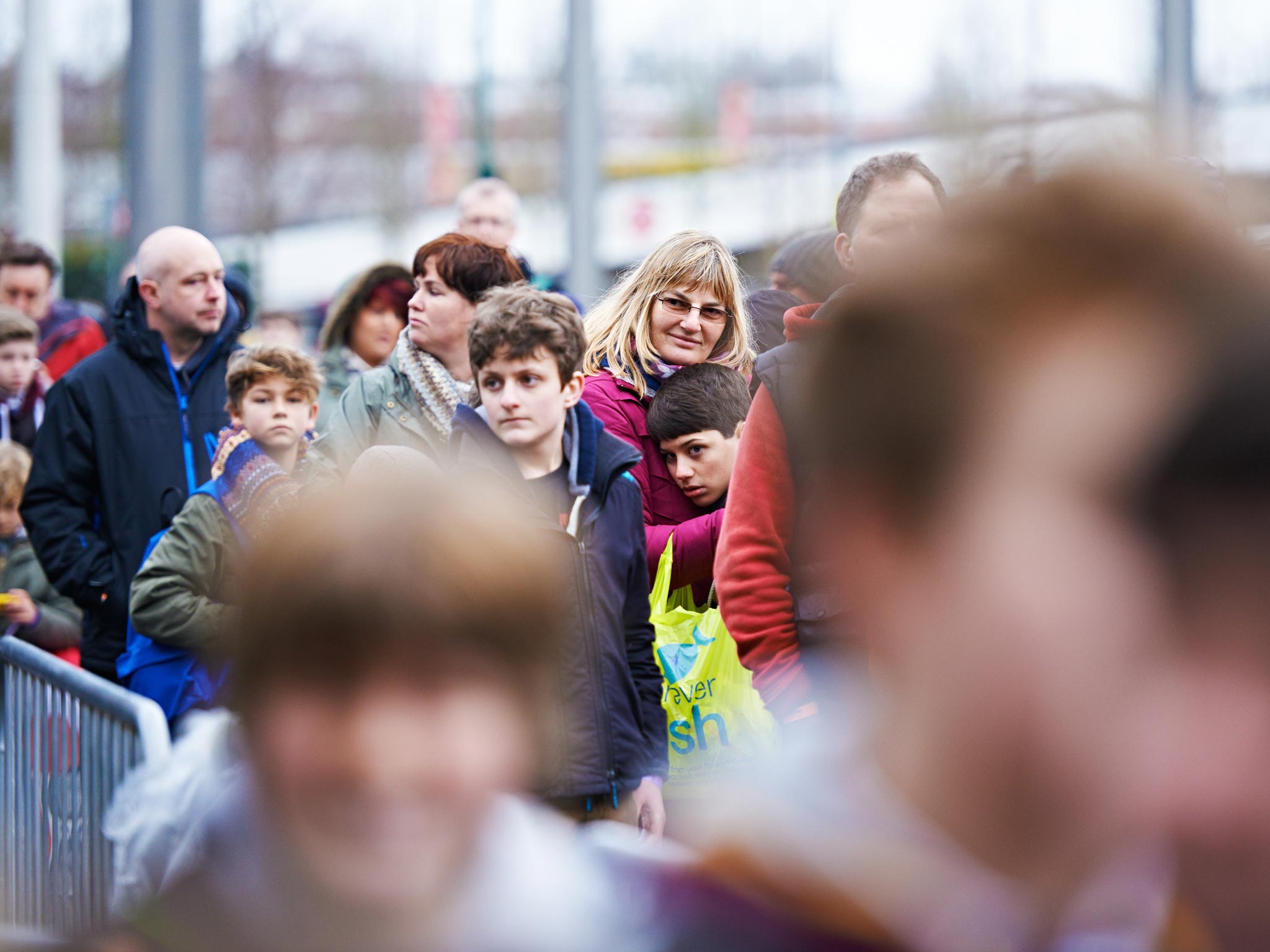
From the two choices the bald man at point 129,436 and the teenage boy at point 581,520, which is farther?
the bald man at point 129,436

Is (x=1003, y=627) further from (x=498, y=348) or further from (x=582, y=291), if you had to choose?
(x=582, y=291)

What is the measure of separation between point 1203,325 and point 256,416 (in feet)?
12.4

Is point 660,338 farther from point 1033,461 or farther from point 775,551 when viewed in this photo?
point 1033,461

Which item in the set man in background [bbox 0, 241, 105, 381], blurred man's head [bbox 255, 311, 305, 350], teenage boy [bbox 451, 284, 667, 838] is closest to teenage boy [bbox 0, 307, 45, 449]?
man in background [bbox 0, 241, 105, 381]

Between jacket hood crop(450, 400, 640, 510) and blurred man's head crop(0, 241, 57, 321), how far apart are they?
473cm

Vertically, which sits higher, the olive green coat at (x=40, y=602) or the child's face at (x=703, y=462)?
the child's face at (x=703, y=462)

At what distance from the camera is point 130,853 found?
139cm

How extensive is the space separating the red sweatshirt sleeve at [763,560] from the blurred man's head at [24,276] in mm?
5268

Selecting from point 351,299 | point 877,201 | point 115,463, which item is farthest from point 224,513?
point 877,201

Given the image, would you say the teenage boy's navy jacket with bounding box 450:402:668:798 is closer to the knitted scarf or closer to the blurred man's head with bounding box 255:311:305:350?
the knitted scarf

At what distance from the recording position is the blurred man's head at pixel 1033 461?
2.11 feet

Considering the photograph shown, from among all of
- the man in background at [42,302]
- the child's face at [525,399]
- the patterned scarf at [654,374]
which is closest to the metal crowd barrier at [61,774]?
the child's face at [525,399]

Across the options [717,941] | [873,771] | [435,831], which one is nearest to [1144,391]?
[873,771]

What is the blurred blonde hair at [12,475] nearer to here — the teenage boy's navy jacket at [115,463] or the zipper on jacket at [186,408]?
the teenage boy's navy jacket at [115,463]
